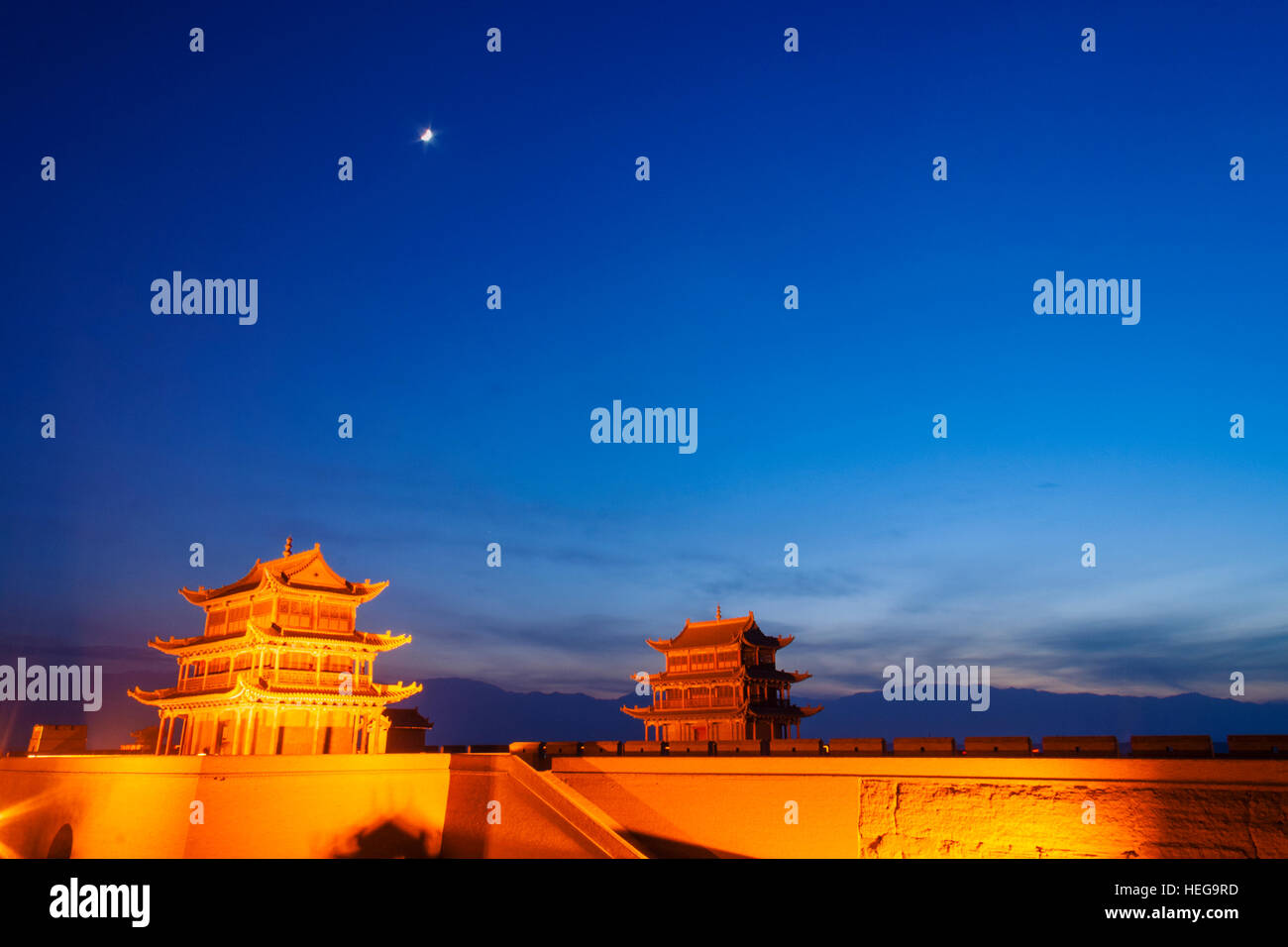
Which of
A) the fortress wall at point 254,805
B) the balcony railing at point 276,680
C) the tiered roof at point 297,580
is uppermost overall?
the tiered roof at point 297,580

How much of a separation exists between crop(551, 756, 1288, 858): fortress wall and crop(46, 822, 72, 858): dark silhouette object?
17600 millimetres

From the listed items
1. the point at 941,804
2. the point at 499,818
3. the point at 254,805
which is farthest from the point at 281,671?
the point at 941,804

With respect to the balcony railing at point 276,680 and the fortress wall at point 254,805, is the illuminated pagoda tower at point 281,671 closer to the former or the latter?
the balcony railing at point 276,680

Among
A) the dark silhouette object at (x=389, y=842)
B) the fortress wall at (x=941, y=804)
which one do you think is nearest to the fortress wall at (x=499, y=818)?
the dark silhouette object at (x=389, y=842)

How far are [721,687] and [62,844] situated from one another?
27.9m

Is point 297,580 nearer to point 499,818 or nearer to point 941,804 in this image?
point 499,818

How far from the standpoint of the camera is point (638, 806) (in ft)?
93.1

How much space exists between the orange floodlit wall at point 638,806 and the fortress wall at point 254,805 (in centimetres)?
5

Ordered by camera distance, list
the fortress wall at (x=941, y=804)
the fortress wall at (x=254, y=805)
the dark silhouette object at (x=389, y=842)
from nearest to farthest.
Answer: the fortress wall at (x=941, y=804), the fortress wall at (x=254, y=805), the dark silhouette object at (x=389, y=842)

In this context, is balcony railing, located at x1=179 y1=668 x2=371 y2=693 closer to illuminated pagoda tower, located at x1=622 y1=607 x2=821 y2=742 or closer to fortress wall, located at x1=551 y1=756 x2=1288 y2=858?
fortress wall, located at x1=551 y1=756 x2=1288 y2=858

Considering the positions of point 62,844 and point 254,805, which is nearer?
point 254,805

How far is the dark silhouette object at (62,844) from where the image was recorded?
31047 mm
